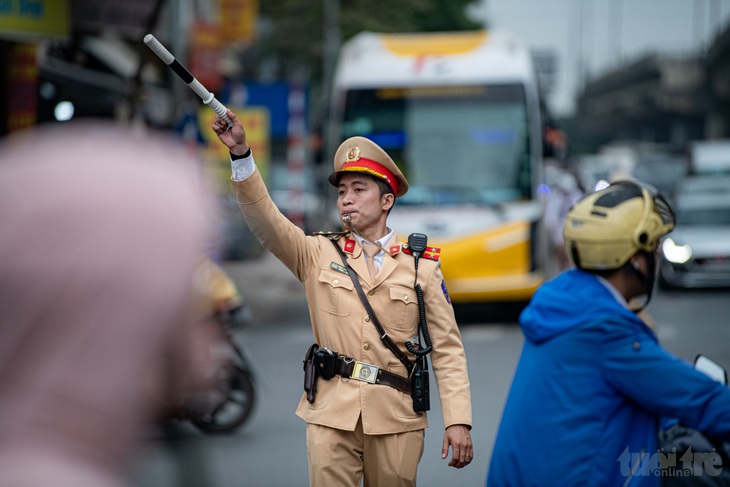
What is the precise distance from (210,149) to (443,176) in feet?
26.2

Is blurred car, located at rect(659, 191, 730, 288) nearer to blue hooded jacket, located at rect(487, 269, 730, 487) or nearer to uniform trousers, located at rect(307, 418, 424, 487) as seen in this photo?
uniform trousers, located at rect(307, 418, 424, 487)

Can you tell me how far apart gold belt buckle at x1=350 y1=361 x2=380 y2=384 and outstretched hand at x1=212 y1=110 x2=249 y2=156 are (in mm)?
839

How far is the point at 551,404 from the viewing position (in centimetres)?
289

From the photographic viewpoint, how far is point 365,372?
3.46m

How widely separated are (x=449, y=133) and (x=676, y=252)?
4.93 m

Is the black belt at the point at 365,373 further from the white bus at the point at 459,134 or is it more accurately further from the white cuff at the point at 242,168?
the white bus at the point at 459,134

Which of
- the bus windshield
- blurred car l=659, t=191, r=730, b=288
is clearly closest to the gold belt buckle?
the bus windshield

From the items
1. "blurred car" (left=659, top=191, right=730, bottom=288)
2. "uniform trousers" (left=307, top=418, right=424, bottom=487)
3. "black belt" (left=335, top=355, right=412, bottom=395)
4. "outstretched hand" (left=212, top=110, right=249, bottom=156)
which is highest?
"outstretched hand" (left=212, top=110, right=249, bottom=156)

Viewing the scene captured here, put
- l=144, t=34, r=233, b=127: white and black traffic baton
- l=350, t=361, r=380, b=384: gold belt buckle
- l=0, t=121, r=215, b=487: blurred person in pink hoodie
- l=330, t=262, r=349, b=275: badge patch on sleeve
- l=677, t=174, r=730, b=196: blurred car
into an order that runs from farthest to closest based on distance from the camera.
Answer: l=677, t=174, r=730, b=196: blurred car, l=330, t=262, r=349, b=275: badge patch on sleeve, l=350, t=361, r=380, b=384: gold belt buckle, l=144, t=34, r=233, b=127: white and black traffic baton, l=0, t=121, r=215, b=487: blurred person in pink hoodie

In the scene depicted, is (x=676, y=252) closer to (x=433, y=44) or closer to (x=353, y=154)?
(x=433, y=44)

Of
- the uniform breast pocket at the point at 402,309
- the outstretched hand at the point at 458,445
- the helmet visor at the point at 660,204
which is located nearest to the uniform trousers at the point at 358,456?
the outstretched hand at the point at 458,445

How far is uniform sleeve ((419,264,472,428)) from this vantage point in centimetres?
351

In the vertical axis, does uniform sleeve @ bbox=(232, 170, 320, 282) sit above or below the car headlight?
above

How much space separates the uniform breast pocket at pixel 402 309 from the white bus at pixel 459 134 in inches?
340
